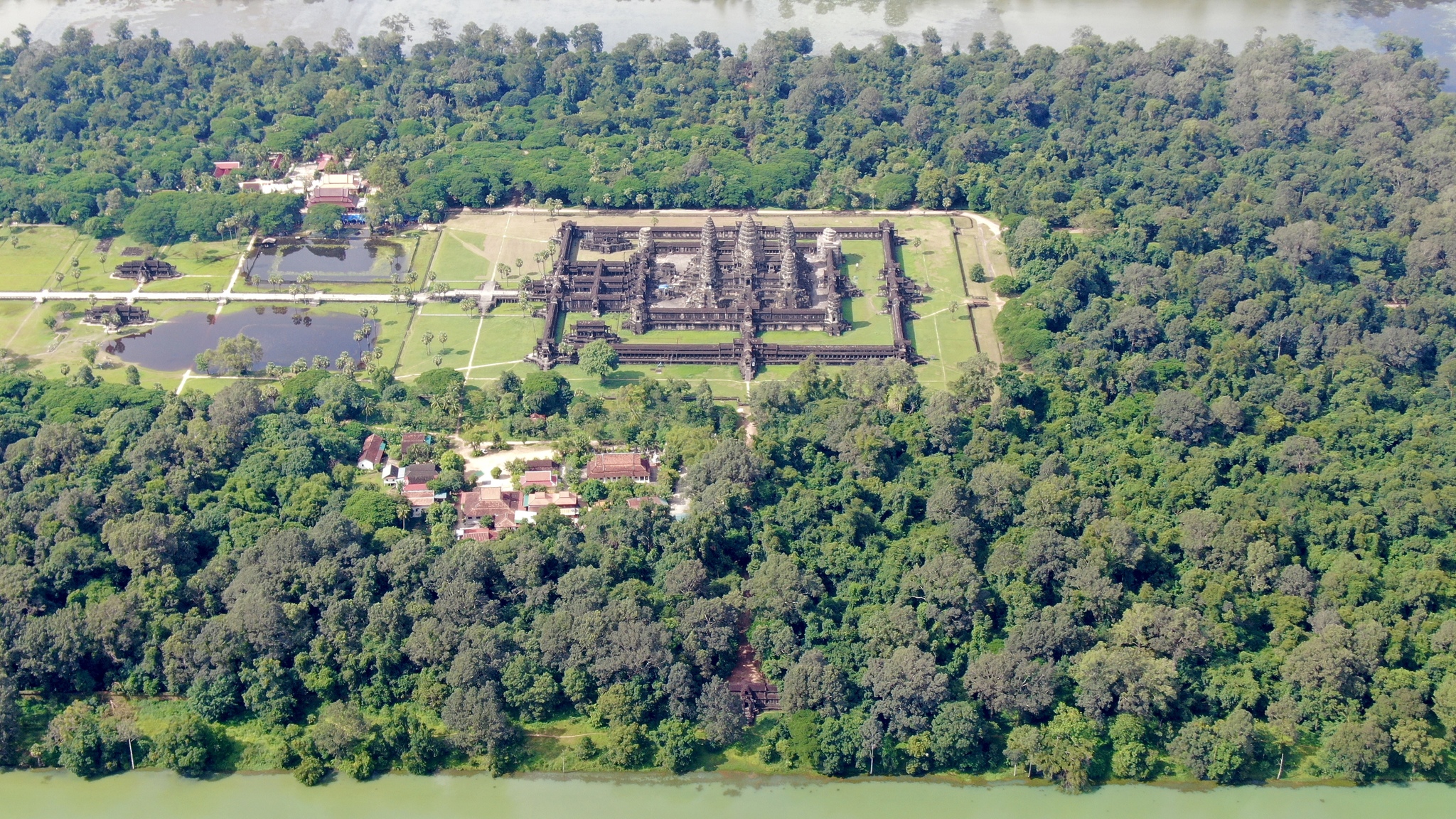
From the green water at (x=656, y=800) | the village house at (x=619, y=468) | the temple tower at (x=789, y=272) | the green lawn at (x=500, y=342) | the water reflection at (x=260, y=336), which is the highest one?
the temple tower at (x=789, y=272)

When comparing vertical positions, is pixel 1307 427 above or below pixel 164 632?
above

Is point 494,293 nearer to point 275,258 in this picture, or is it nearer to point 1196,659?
point 275,258

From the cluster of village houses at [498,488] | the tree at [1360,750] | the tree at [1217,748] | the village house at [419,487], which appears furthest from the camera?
the village house at [419,487]

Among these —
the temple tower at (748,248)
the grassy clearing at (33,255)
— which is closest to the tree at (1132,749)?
the temple tower at (748,248)

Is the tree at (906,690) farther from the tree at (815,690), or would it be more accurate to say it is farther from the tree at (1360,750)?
the tree at (1360,750)

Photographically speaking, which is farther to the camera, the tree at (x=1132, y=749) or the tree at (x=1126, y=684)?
the tree at (x=1126, y=684)

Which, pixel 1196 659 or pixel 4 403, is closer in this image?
pixel 1196 659

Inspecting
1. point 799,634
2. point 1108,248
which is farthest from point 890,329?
point 799,634
